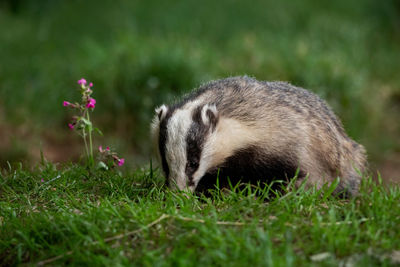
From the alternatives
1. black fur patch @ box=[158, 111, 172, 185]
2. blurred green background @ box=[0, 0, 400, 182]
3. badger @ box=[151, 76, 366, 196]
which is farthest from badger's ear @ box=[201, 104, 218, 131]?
blurred green background @ box=[0, 0, 400, 182]

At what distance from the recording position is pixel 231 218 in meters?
3.73

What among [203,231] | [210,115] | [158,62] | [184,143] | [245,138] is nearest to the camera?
[203,231]

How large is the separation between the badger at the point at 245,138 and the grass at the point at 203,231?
0.33 m

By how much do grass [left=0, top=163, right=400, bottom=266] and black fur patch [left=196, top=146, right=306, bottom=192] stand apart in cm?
33

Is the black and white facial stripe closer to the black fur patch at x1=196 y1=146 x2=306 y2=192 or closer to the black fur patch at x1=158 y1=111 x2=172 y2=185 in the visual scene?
the black fur patch at x1=158 y1=111 x2=172 y2=185

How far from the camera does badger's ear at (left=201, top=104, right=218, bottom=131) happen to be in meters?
4.40

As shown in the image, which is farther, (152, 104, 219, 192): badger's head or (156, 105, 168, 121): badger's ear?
(156, 105, 168, 121): badger's ear

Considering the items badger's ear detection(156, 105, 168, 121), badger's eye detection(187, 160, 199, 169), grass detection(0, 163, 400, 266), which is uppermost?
badger's ear detection(156, 105, 168, 121)

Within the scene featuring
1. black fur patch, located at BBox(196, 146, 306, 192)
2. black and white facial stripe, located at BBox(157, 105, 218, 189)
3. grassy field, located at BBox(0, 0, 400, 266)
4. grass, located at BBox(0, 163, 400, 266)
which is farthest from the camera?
black fur patch, located at BBox(196, 146, 306, 192)

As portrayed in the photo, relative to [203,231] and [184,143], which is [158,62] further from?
[203,231]

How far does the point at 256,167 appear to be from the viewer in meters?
4.65

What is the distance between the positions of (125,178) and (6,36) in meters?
6.78

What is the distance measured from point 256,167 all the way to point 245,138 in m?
0.26

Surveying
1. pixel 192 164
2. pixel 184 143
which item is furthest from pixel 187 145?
pixel 192 164
